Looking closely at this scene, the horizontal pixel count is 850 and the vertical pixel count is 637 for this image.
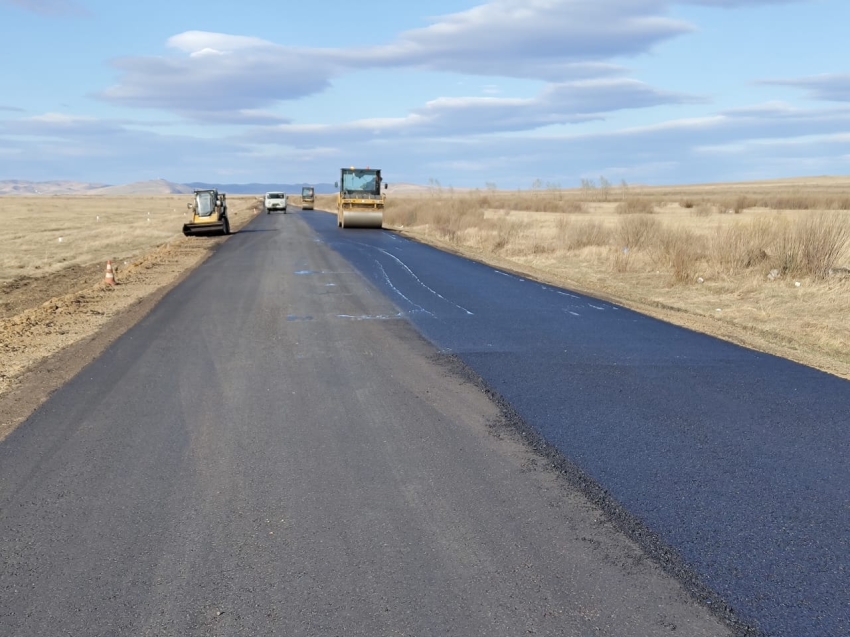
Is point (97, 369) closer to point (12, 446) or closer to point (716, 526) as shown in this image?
point (12, 446)

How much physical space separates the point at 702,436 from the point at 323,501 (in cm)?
354

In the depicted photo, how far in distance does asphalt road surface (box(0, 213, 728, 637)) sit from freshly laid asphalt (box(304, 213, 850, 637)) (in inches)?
2.7

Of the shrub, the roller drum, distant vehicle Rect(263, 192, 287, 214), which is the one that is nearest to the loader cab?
the roller drum

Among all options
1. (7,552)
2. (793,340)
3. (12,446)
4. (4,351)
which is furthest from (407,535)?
(793,340)

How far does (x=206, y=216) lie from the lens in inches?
1481

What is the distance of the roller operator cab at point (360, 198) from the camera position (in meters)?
42.7

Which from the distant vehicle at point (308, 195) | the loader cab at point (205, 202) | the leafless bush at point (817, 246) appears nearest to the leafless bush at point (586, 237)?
the leafless bush at point (817, 246)

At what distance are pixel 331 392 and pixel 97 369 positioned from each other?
10.1 ft

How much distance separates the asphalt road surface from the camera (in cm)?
414

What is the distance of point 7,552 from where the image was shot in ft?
15.8

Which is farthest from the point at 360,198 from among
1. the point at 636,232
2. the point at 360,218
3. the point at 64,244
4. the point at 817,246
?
the point at 817,246

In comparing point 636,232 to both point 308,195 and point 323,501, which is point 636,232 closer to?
point 323,501

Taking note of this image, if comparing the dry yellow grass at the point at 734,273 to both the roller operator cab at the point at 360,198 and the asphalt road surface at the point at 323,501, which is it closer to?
the asphalt road surface at the point at 323,501

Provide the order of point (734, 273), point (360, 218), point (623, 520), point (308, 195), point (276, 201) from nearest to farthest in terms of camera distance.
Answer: point (623, 520)
point (734, 273)
point (360, 218)
point (276, 201)
point (308, 195)
